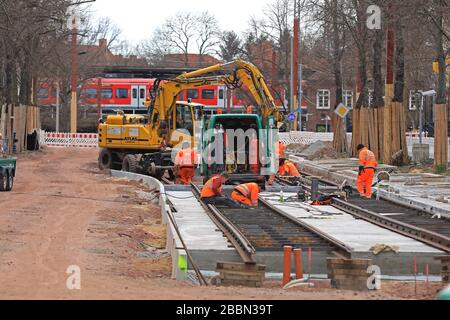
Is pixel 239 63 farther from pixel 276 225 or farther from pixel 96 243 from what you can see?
pixel 96 243

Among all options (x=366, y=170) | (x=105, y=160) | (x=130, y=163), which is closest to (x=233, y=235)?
(x=366, y=170)

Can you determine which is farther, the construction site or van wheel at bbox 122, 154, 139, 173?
van wheel at bbox 122, 154, 139, 173

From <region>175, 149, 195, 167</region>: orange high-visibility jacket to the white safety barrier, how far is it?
35.9 meters

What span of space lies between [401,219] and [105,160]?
21330mm

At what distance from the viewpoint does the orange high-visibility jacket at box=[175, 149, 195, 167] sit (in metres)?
32.8

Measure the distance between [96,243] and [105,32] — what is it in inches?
3143

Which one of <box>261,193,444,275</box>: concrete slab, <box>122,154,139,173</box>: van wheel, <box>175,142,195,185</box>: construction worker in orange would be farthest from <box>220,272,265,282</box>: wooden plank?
<box>122,154,139,173</box>: van wheel

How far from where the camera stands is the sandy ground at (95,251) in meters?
11.8

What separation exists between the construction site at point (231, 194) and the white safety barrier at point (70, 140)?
4.04 feet

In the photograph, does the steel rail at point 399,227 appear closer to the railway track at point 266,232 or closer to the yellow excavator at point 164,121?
the railway track at point 266,232

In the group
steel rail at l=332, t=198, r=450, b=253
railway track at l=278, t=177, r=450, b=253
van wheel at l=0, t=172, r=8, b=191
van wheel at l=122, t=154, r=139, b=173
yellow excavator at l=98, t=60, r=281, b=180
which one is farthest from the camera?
van wheel at l=122, t=154, r=139, b=173

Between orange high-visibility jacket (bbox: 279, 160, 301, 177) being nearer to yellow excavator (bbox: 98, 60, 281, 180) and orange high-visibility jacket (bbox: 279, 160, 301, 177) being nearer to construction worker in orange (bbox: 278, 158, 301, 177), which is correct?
construction worker in orange (bbox: 278, 158, 301, 177)

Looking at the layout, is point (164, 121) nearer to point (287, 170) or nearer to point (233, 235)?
point (287, 170)
